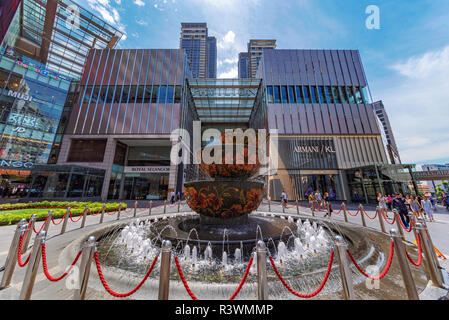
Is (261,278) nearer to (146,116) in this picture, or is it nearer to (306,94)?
(146,116)

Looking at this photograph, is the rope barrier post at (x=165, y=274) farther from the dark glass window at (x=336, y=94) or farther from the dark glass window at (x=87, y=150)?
the dark glass window at (x=336, y=94)

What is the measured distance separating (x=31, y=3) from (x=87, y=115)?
1691cm

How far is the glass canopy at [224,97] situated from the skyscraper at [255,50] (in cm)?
3599

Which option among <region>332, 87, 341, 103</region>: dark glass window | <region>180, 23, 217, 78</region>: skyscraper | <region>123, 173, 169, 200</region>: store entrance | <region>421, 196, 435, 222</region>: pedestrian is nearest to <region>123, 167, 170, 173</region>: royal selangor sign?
<region>123, 173, 169, 200</region>: store entrance

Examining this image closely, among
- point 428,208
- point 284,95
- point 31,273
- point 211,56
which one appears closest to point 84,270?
point 31,273

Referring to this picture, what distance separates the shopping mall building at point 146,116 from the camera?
65.4 feet

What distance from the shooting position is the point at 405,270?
6.24 ft

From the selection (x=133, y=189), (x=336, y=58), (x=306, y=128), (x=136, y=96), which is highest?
(x=336, y=58)

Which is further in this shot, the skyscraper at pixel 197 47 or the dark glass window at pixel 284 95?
the skyscraper at pixel 197 47

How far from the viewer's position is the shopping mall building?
1994 centimetres

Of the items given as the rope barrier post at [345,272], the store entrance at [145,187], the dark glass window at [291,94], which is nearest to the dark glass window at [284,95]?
the dark glass window at [291,94]
